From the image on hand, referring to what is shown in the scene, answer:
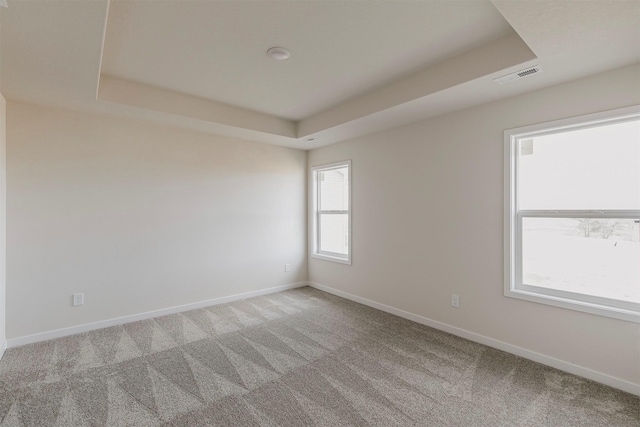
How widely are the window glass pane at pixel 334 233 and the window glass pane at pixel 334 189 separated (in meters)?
0.16

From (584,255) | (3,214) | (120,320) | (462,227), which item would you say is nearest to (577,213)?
(584,255)

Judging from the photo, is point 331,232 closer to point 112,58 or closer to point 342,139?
point 342,139

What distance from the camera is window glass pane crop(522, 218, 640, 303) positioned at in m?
2.24

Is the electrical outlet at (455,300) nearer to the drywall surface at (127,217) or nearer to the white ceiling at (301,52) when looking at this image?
the white ceiling at (301,52)

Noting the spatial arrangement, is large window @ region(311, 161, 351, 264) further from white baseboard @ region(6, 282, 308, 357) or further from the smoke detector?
the smoke detector

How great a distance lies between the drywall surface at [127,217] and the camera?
A: 115 inches

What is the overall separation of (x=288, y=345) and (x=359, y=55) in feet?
8.98

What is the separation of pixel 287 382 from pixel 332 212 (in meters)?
2.93

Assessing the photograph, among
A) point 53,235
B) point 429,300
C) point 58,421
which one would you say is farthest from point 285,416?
point 53,235

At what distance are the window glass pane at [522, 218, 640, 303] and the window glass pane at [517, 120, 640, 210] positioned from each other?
→ 0.51ft

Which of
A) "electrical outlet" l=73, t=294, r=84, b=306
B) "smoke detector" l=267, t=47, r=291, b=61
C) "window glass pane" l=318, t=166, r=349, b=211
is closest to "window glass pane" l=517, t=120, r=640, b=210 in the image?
"smoke detector" l=267, t=47, r=291, b=61

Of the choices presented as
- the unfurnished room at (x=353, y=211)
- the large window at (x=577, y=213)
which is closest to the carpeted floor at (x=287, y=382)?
the unfurnished room at (x=353, y=211)

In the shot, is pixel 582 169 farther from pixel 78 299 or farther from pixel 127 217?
pixel 78 299

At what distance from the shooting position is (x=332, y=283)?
4.69m
